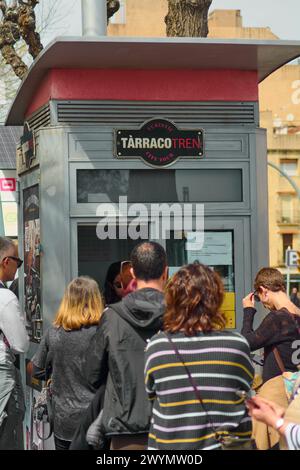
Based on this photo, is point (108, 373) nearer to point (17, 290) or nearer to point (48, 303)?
point (48, 303)

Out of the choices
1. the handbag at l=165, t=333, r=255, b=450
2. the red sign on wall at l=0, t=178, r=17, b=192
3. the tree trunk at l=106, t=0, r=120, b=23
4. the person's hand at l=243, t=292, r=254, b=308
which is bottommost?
the handbag at l=165, t=333, r=255, b=450

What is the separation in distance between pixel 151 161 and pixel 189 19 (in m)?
3.76

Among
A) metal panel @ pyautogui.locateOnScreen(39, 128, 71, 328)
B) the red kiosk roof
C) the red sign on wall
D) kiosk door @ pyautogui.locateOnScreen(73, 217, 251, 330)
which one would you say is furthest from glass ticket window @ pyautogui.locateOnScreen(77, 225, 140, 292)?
the red sign on wall

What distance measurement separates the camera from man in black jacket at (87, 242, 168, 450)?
5262 millimetres

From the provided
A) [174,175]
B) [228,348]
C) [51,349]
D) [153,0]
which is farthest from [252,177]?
[153,0]

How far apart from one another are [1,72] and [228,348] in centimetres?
2308

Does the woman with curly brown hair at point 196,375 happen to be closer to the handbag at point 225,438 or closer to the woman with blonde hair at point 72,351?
the handbag at point 225,438

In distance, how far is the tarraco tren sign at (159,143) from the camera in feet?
26.6

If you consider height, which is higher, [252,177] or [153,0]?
[153,0]

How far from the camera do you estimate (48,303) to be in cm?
798

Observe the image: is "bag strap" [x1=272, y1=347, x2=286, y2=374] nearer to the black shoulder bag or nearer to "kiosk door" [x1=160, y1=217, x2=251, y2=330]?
"kiosk door" [x1=160, y1=217, x2=251, y2=330]

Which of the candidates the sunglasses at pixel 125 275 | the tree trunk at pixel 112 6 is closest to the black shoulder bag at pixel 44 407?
the sunglasses at pixel 125 275

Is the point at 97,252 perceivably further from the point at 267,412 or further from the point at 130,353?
the point at 267,412

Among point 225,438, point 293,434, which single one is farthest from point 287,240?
point 293,434
